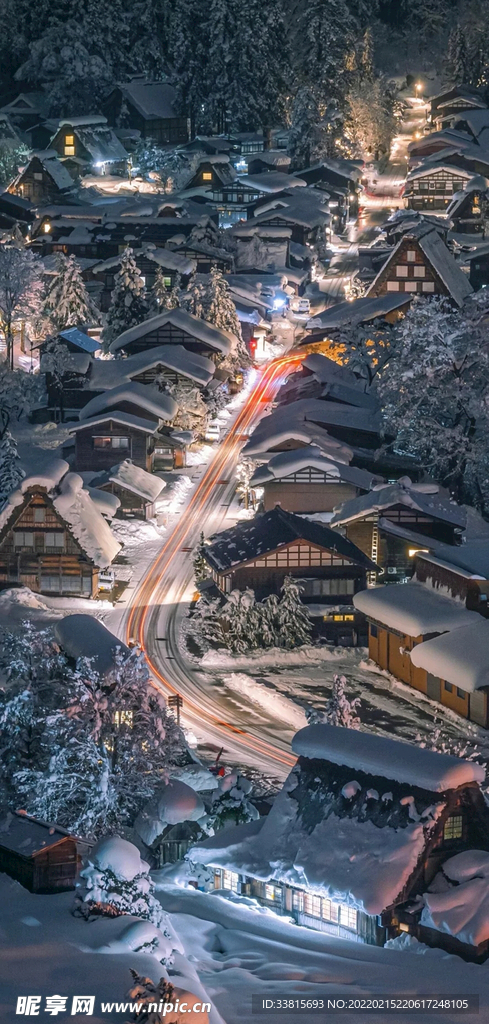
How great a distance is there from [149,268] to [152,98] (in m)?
31.6

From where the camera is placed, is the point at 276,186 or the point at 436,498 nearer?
the point at 436,498

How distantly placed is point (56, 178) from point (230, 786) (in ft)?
240

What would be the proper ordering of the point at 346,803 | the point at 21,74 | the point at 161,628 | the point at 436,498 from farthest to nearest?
the point at 21,74, the point at 436,498, the point at 161,628, the point at 346,803

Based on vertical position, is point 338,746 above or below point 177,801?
above

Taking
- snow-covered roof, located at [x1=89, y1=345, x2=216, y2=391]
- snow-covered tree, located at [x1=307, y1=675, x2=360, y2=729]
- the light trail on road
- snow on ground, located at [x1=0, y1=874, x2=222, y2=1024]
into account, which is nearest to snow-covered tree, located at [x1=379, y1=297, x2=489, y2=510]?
the light trail on road

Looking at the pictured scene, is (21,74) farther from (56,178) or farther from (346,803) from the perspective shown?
(346,803)

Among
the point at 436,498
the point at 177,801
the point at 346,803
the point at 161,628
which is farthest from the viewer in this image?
the point at 436,498

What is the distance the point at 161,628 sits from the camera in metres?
49.7

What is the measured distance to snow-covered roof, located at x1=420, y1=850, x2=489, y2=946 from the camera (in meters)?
29.0

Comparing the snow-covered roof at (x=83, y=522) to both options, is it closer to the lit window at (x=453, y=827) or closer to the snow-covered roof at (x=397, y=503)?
the snow-covered roof at (x=397, y=503)

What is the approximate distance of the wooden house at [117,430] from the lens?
62.8m

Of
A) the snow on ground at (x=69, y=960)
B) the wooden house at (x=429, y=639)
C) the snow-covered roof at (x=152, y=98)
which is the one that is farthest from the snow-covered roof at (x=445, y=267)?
the snow on ground at (x=69, y=960)

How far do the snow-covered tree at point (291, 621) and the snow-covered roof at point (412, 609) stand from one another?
5.22 feet

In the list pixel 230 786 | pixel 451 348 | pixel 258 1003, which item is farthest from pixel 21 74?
pixel 258 1003
